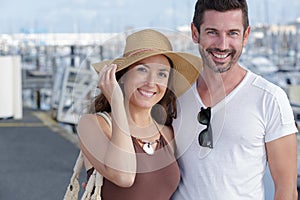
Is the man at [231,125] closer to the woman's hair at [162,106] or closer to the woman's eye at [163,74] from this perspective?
the woman's hair at [162,106]

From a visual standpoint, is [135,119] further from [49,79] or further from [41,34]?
[41,34]

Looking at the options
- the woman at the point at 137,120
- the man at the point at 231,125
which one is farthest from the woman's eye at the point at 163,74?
the man at the point at 231,125

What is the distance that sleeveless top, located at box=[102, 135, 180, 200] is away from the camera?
1.59m

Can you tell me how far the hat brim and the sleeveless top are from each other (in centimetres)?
17

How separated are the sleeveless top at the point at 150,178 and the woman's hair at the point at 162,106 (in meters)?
0.08

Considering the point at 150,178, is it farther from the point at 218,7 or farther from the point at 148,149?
the point at 218,7

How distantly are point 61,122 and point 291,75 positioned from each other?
8069 millimetres

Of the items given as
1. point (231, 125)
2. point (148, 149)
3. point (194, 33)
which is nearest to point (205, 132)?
point (231, 125)

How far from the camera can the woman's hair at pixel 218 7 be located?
5.53 ft

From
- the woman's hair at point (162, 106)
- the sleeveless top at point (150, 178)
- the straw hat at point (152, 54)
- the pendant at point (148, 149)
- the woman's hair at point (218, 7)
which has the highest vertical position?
the woman's hair at point (218, 7)

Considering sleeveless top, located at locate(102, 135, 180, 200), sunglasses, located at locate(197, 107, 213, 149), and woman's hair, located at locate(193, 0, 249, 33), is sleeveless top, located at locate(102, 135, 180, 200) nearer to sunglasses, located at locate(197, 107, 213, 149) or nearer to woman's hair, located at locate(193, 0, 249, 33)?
sunglasses, located at locate(197, 107, 213, 149)

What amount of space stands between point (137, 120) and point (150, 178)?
0.17m

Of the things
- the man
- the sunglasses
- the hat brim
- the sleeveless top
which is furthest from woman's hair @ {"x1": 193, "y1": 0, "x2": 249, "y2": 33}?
the sleeveless top

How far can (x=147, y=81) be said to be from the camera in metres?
1.54
